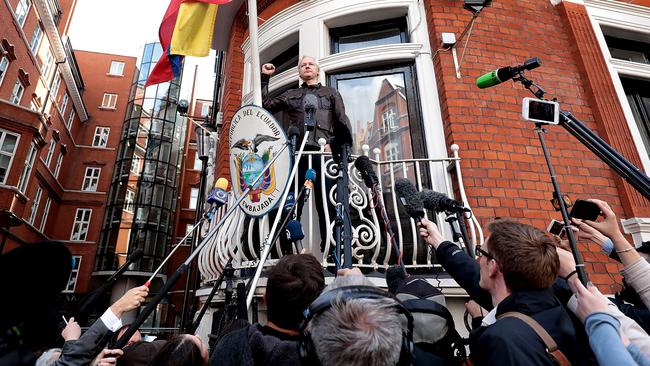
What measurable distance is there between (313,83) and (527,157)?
8.69 feet

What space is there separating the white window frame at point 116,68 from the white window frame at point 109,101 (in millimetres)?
2170

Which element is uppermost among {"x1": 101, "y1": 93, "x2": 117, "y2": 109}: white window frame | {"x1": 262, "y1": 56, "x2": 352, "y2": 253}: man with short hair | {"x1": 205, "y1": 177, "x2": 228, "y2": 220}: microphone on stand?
{"x1": 101, "y1": 93, "x2": 117, "y2": 109}: white window frame

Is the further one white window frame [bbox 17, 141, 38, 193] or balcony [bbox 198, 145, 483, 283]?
white window frame [bbox 17, 141, 38, 193]

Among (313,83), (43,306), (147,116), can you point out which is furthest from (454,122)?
(147,116)

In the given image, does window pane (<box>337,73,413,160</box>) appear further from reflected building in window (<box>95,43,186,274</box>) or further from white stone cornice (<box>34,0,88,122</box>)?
reflected building in window (<box>95,43,186,274</box>)

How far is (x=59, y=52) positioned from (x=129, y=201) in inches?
423

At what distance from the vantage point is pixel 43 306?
652mm

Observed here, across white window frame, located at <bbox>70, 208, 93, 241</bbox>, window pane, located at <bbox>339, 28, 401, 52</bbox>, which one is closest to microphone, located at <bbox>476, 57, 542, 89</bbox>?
window pane, located at <bbox>339, 28, 401, 52</bbox>

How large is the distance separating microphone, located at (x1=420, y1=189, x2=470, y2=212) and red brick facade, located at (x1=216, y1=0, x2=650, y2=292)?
5.96ft

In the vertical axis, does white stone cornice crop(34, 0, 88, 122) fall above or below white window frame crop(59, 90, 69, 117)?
above

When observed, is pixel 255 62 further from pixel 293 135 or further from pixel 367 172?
pixel 367 172

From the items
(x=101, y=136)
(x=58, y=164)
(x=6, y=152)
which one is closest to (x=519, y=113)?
(x=6, y=152)

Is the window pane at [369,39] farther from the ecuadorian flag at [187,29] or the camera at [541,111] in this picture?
the camera at [541,111]

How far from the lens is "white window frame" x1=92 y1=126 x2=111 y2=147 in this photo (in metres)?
28.7
